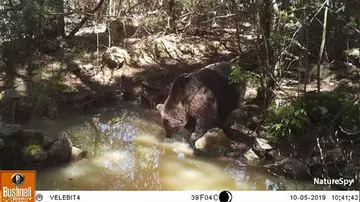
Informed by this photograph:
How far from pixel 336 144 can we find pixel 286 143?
38 centimetres

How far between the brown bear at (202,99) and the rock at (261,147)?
13.2 inches

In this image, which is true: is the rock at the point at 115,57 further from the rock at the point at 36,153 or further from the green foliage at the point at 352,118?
the green foliage at the point at 352,118

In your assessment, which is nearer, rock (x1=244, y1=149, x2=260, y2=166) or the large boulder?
the large boulder

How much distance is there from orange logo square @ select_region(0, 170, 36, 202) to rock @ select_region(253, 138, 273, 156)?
1464 mm

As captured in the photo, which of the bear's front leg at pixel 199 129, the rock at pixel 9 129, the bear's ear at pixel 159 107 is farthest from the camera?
the bear's ear at pixel 159 107

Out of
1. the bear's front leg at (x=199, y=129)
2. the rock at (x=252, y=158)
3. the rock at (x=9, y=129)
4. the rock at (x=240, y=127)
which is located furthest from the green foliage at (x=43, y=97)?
the rock at (x=252, y=158)

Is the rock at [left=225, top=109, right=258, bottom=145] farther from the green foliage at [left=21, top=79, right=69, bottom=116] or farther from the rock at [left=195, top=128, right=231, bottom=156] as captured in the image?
the green foliage at [left=21, top=79, right=69, bottom=116]

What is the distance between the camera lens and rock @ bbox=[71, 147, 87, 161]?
2572 millimetres

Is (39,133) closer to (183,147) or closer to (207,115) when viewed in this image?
(183,147)

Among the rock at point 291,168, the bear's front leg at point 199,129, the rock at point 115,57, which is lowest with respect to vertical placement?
the rock at point 291,168

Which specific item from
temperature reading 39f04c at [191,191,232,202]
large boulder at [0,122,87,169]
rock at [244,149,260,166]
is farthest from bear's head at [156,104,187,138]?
temperature reading 39f04c at [191,191,232,202]

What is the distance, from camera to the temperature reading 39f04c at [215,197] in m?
1.91

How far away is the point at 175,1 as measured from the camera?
323 centimetres

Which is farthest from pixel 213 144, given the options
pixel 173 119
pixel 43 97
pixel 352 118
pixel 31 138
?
pixel 43 97
